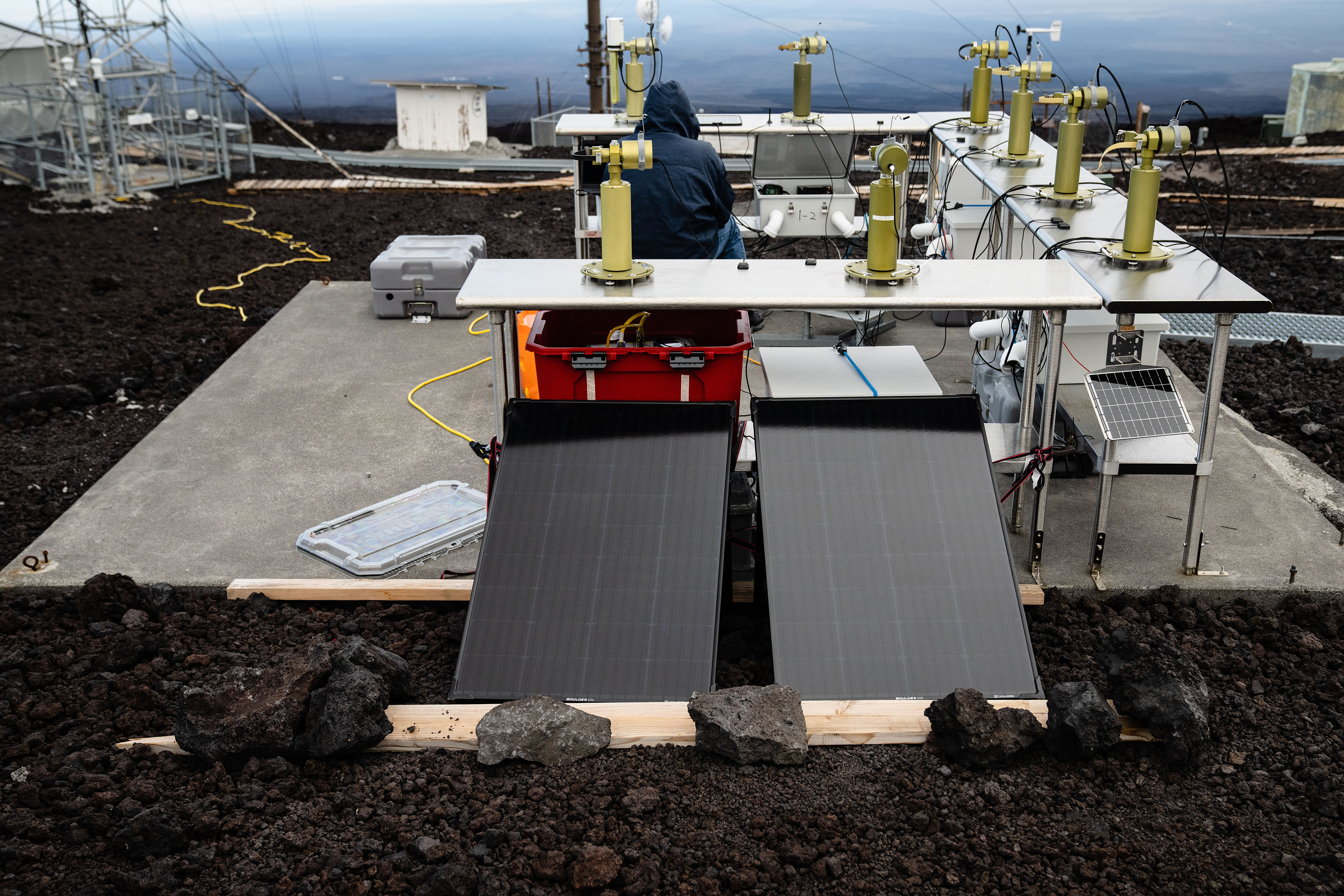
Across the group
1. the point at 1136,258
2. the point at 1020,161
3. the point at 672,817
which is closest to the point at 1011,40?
the point at 1020,161

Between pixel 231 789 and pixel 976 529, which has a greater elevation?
pixel 976 529

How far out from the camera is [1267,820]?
9.23ft

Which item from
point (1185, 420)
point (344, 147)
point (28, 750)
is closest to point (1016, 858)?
point (1185, 420)

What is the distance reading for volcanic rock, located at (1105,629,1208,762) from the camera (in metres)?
2.96

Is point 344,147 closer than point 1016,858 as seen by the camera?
No

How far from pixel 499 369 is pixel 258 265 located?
619 cm

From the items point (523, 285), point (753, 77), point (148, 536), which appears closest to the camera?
point (523, 285)

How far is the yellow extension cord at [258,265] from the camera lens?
8.06 meters

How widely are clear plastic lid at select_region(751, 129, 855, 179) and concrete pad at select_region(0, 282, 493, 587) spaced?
2268 mm

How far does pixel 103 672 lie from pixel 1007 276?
3166 millimetres

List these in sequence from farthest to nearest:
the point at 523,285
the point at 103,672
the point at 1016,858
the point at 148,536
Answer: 1. the point at 148,536
2. the point at 523,285
3. the point at 103,672
4. the point at 1016,858

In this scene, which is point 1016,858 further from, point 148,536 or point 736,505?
point 148,536

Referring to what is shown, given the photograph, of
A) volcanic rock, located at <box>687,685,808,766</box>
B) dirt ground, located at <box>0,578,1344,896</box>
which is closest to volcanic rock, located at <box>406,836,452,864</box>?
dirt ground, located at <box>0,578,1344,896</box>

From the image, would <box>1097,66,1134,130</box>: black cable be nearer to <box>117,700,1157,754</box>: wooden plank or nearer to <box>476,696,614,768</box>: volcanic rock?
<box>117,700,1157,754</box>: wooden plank
